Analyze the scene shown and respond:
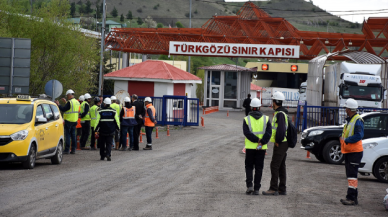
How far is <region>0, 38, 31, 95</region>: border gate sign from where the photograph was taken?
60.8 feet

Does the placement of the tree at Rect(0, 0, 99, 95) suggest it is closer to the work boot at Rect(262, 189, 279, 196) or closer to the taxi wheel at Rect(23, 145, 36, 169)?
the taxi wheel at Rect(23, 145, 36, 169)

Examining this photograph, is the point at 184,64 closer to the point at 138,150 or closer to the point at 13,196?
the point at 138,150

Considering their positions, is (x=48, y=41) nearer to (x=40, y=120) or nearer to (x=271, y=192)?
(x=40, y=120)

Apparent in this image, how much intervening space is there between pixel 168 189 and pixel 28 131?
4.64m

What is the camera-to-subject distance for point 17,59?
18766 mm

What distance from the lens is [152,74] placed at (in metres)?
35.2

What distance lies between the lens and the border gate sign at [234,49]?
33750 mm

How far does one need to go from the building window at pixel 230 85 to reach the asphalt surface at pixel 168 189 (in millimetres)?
37597

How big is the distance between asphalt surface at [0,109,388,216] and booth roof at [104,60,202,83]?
17493mm

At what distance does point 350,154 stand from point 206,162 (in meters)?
6.36

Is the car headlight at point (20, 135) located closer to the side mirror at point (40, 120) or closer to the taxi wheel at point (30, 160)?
the taxi wheel at point (30, 160)

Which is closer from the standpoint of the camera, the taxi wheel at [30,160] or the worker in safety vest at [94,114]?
the taxi wheel at [30,160]

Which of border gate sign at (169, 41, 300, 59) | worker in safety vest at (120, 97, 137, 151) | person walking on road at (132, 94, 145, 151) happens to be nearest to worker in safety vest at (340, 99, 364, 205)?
worker in safety vest at (120, 97, 137, 151)

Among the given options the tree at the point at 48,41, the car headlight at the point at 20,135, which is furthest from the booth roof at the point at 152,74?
the car headlight at the point at 20,135
